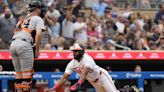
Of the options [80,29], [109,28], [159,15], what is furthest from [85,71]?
[159,15]

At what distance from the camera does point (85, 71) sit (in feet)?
36.3

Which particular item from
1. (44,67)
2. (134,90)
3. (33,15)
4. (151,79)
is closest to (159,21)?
(151,79)

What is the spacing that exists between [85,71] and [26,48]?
1420 mm

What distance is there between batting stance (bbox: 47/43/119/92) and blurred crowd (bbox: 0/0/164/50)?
14.3 ft

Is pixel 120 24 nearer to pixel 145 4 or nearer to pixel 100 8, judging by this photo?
pixel 100 8

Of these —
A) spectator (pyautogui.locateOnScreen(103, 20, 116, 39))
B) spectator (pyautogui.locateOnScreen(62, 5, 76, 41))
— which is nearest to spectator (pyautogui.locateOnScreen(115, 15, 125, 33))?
spectator (pyautogui.locateOnScreen(103, 20, 116, 39))

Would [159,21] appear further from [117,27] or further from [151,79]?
[151,79]

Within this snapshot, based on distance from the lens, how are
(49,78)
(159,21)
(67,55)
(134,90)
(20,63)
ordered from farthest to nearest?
(159,21), (67,55), (49,78), (134,90), (20,63)

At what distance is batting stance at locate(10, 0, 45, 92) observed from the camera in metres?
10.1

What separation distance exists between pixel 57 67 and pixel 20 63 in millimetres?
6385

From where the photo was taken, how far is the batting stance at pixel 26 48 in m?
10.1

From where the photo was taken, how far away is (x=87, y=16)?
18438 mm

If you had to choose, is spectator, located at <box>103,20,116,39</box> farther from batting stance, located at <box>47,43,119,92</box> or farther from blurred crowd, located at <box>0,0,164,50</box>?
batting stance, located at <box>47,43,119,92</box>

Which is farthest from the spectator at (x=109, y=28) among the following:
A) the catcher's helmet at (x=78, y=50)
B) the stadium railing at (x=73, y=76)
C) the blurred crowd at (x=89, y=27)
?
the catcher's helmet at (x=78, y=50)
